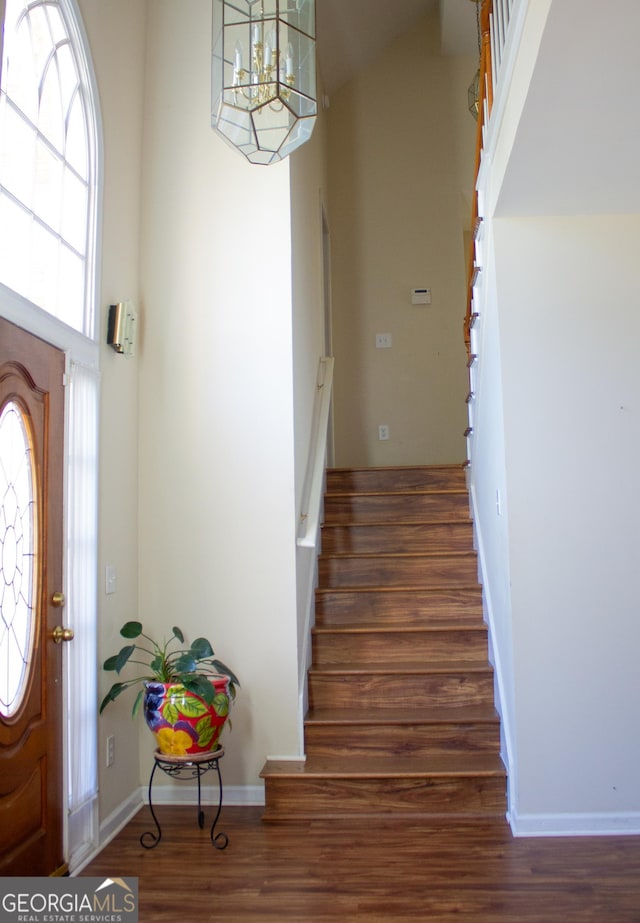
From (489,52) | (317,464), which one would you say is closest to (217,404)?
(317,464)

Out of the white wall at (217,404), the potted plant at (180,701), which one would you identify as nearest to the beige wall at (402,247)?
the white wall at (217,404)


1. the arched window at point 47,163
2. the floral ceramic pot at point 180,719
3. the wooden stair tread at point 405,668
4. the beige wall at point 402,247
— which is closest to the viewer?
the arched window at point 47,163

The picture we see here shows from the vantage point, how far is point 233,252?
12.9ft

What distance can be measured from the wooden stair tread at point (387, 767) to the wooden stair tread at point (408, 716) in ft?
0.52

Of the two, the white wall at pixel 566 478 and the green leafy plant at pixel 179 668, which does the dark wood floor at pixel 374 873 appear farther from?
the green leafy plant at pixel 179 668

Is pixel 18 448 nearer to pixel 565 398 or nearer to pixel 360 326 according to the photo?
pixel 565 398

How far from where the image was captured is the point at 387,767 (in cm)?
353

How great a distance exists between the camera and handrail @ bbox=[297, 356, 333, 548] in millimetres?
4035

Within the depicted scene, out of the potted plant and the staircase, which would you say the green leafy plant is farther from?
the staircase

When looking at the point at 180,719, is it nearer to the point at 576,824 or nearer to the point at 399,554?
the point at 576,824

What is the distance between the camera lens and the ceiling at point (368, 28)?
5.93 m

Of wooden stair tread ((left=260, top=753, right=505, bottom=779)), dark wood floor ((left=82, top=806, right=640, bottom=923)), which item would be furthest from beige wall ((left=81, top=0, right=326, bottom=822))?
dark wood floor ((left=82, top=806, right=640, bottom=923))

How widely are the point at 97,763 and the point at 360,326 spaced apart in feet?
13.9

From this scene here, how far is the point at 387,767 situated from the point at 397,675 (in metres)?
0.51
